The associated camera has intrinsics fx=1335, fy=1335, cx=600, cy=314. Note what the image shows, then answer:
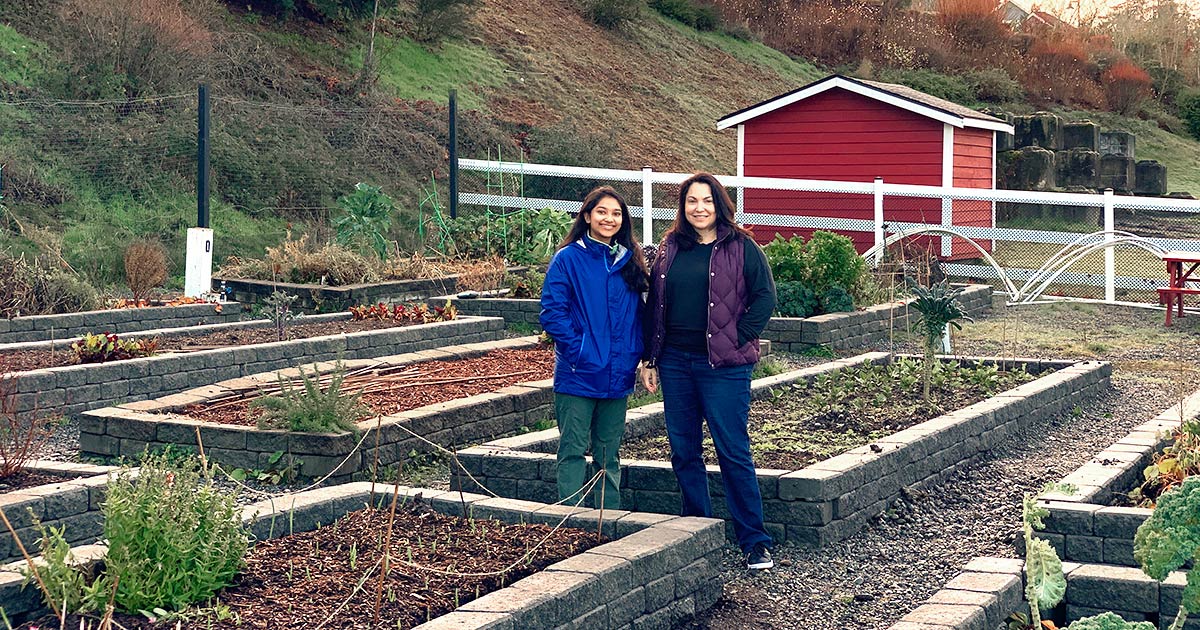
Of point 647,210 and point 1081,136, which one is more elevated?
point 1081,136

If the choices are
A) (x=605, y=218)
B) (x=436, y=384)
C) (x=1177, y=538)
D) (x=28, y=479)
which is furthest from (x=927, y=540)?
(x=28, y=479)

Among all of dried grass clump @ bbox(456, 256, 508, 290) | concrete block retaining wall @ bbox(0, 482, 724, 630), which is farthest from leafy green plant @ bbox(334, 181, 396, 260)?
concrete block retaining wall @ bbox(0, 482, 724, 630)

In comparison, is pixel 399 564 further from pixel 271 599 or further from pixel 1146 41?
pixel 1146 41

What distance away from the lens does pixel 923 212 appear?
66.1ft

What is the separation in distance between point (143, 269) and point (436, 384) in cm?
599

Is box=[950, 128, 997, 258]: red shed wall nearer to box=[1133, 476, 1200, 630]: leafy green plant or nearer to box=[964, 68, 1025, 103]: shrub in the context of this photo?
box=[964, 68, 1025, 103]: shrub

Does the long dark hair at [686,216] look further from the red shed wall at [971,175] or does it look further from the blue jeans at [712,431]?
the red shed wall at [971,175]

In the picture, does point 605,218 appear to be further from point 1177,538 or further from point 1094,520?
point 1177,538

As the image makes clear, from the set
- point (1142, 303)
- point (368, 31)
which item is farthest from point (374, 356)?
point (368, 31)

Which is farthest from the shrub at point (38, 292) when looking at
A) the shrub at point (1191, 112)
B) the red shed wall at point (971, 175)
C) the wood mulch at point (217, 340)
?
the shrub at point (1191, 112)

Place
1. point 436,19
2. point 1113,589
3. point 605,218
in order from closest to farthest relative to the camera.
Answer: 1. point 1113,589
2. point 605,218
3. point 436,19

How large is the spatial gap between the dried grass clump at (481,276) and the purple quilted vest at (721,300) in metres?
9.53

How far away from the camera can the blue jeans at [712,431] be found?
605 cm

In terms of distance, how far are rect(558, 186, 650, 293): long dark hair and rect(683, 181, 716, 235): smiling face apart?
295 mm
